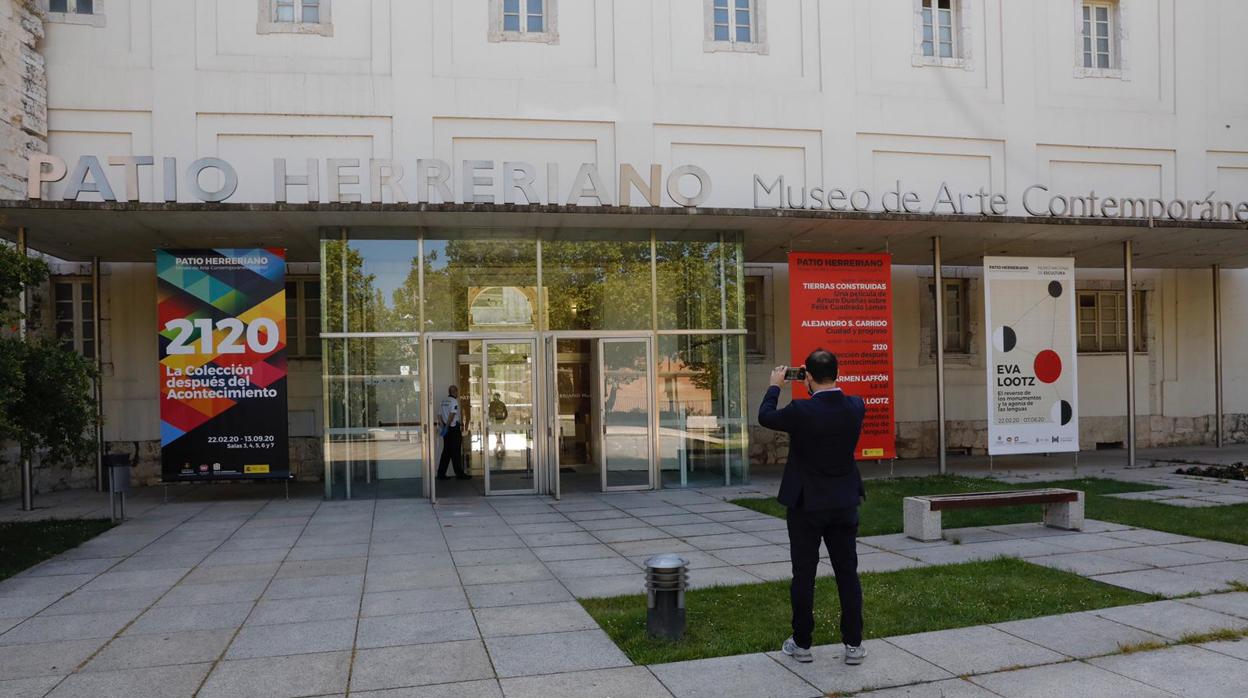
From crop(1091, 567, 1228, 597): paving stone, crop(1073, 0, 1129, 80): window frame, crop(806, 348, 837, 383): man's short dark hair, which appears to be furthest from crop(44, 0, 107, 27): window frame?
crop(1073, 0, 1129, 80): window frame

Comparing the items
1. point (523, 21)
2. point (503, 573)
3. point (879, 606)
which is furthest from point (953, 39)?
point (503, 573)

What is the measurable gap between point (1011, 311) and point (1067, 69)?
281 inches

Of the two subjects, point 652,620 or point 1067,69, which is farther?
point 1067,69

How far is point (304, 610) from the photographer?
22.5 ft

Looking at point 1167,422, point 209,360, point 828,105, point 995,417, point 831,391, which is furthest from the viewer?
point 1167,422

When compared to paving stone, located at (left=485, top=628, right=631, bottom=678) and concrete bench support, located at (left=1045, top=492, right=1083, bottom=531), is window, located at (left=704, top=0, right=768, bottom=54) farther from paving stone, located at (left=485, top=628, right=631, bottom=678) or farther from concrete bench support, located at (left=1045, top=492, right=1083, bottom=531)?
paving stone, located at (left=485, top=628, right=631, bottom=678)

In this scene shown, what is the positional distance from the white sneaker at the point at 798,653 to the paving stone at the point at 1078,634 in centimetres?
160

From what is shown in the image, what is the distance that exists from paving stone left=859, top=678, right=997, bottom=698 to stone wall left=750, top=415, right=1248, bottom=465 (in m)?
12.8

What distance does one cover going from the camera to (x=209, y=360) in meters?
13.0

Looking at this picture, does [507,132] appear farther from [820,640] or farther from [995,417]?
[820,640]

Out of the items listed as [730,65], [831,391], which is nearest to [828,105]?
[730,65]

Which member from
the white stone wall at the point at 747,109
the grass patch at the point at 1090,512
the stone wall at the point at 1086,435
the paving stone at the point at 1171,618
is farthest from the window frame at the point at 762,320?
the paving stone at the point at 1171,618

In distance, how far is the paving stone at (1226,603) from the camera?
6355 mm

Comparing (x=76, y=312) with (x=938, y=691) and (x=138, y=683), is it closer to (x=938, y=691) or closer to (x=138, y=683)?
(x=138, y=683)
